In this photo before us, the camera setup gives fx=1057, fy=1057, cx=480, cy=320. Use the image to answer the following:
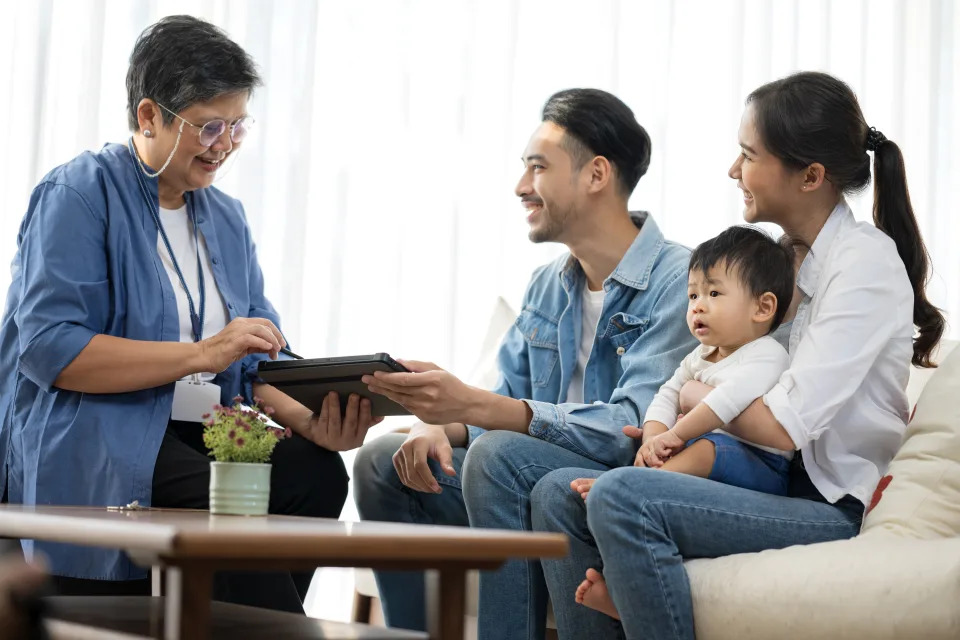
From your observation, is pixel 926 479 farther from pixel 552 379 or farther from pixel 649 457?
pixel 552 379

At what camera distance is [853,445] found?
1.79 meters

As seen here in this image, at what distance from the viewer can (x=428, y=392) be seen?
1.93m

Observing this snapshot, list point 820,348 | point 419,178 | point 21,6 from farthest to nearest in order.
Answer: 1. point 419,178
2. point 21,6
3. point 820,348

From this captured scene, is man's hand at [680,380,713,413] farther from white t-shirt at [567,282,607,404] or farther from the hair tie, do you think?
the hair tie

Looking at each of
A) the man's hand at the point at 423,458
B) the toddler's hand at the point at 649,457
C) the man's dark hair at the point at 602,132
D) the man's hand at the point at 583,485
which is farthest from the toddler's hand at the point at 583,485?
the man's dark hair at the point at 602,132

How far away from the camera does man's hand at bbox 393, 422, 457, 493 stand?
82.2 inches

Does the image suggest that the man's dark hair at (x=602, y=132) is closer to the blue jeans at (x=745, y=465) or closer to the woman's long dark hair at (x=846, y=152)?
the woman's long dark hair at (x=846, y=152)

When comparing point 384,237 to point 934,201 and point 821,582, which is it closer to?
point 934,201

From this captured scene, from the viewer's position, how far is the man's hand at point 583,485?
1751mm

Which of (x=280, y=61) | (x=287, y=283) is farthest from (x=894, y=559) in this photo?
(x=280, y=61)

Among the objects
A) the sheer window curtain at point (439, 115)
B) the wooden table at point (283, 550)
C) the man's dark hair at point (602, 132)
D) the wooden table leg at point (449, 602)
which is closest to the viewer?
the wooden table at point (283, 550)

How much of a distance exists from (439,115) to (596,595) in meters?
2.07

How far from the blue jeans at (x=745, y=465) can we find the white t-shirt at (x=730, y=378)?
0.06 feet

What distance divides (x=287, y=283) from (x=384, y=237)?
1.13 feet
